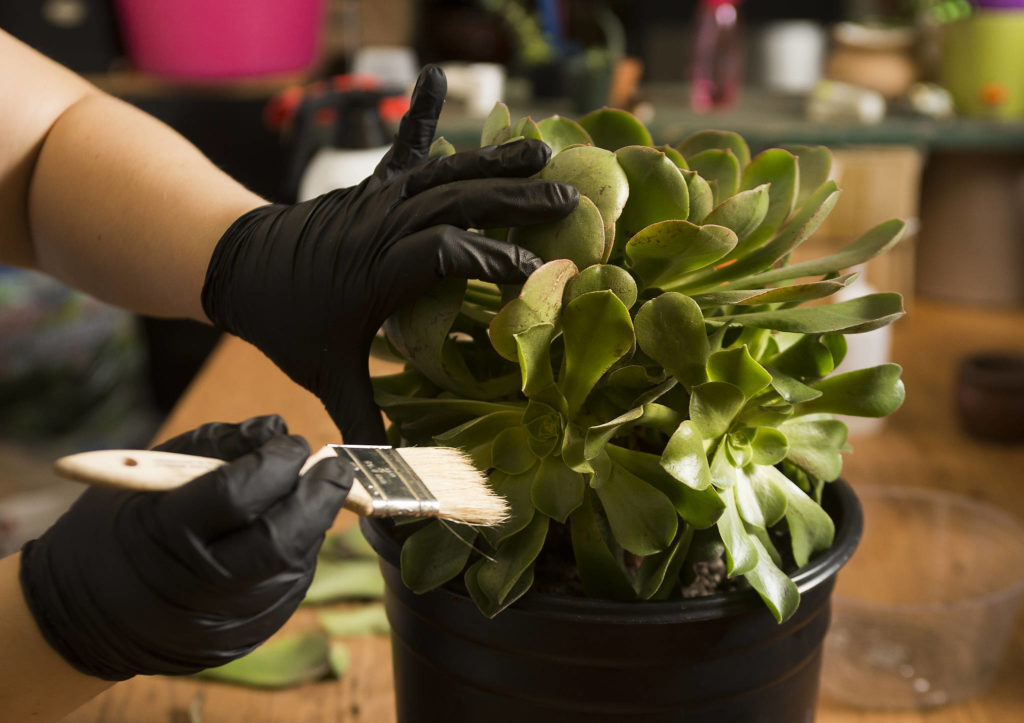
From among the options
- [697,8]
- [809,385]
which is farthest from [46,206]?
[697,8]

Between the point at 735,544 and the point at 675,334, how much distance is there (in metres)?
0.09

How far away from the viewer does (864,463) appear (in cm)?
93

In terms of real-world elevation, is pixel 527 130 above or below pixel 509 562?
above

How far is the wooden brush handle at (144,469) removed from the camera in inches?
12.6

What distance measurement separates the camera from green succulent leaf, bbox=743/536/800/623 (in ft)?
1.26

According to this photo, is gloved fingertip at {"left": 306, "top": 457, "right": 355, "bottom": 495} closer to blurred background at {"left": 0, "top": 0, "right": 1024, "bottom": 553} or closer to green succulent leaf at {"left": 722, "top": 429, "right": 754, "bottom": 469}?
green succulent leaf at {"left": 722, "top": 429, "right": 754, "bottom": 469}

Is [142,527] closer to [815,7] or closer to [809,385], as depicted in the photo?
[809,385]

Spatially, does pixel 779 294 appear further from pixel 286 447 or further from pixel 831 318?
pixel 286 447

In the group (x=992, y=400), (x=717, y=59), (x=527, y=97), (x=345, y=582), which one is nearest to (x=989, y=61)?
(x=717, y=59)

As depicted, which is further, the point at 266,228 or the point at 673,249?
the point at 266,228

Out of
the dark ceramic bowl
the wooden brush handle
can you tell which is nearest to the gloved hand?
the wooden brush handle

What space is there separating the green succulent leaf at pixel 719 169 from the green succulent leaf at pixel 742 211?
0.04 meters

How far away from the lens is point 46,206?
0.64 m

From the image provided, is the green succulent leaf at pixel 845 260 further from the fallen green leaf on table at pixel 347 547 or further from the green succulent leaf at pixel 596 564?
the fallen green leaf on table at pixel 347 547
